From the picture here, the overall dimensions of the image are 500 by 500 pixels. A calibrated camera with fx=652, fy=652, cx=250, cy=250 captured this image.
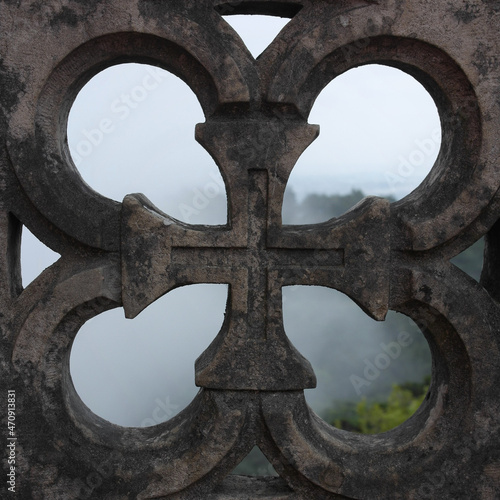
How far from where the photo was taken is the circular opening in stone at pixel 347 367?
266 inches

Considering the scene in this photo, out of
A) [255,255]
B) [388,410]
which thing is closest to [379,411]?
[388,410]

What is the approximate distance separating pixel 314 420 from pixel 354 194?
503cm

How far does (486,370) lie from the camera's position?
2.55 metres

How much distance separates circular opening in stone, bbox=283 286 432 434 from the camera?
6750 mm

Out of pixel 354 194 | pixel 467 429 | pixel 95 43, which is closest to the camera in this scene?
pixel 95 43

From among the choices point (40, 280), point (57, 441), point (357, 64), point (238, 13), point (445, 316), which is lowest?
point (57, 441)

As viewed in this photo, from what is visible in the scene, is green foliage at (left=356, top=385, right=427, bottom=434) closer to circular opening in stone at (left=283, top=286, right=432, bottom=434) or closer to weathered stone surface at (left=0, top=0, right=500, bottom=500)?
circular opening in stone at (left=283, top=286, right=432, bottom=434)

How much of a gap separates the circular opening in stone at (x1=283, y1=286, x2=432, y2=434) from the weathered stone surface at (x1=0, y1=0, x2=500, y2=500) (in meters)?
4.00

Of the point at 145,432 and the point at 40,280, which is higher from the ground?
the point at 40,280

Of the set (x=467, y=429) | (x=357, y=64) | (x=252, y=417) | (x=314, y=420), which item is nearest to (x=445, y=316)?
(x=467, y=429)

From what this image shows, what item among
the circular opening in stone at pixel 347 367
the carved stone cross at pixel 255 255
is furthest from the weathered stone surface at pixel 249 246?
the circular opening in stone at pixel 347 367

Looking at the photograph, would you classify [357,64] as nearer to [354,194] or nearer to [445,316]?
[445,316]

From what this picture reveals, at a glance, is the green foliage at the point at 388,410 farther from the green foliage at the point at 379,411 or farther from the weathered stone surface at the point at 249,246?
the weathered stone surface at the point at 249,246

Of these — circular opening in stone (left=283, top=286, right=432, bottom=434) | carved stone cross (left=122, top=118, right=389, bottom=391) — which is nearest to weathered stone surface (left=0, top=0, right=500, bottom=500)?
carved stone cross (left=122, top=118, right=389, bottom=391)
